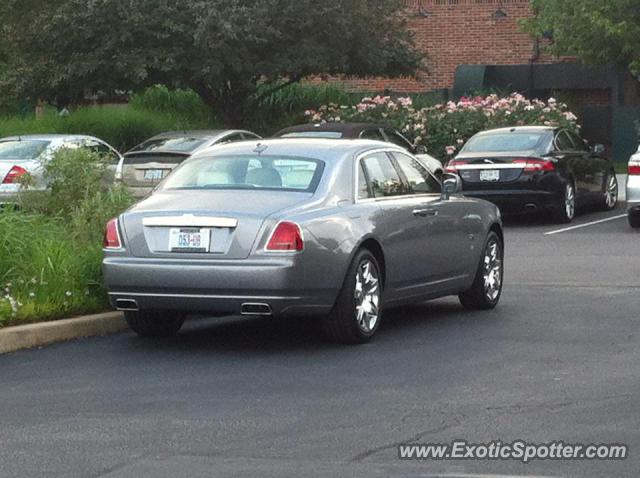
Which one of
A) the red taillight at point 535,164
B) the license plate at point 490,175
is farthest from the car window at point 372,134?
the red taillight at point 535,164

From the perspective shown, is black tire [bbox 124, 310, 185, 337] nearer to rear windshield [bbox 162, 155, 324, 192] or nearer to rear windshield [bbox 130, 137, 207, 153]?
rear windshield [bbox 162, 155, 324, 192]

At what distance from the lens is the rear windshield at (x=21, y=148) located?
922 inches

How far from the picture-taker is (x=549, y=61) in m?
46.3

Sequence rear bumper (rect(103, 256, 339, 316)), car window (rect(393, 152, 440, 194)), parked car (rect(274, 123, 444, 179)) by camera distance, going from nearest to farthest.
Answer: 1. rear bumper (rect(103, 256, 339, 316))
2. car window (rect(393, 152, 440, 194))
3. parked car (rect(274, 123, 444, 179))

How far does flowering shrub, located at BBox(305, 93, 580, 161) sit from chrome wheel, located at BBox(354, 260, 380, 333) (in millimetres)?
19955

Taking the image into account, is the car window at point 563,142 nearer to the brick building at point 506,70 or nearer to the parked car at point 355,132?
→ the parked car at point 355,132

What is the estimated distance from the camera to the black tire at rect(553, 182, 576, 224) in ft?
83.0

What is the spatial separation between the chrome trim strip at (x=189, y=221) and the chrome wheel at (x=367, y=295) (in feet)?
3.47

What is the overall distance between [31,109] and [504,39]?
1339 centimetres

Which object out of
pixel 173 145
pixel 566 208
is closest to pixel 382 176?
pixel 173 145

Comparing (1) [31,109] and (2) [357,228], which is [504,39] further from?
(2) [357,228]

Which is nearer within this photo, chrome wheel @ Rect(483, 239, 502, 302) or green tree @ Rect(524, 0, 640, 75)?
chrome wheel @ Rect(483, 239, 502, 302)

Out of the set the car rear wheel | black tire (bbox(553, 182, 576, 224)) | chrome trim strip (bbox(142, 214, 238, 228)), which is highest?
chrome trim strip (bbox(142, 214, 238, 228))

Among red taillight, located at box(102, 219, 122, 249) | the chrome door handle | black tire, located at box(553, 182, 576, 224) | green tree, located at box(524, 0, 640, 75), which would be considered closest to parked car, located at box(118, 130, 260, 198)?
black tire, located at box(553, 182, 576, 224)
